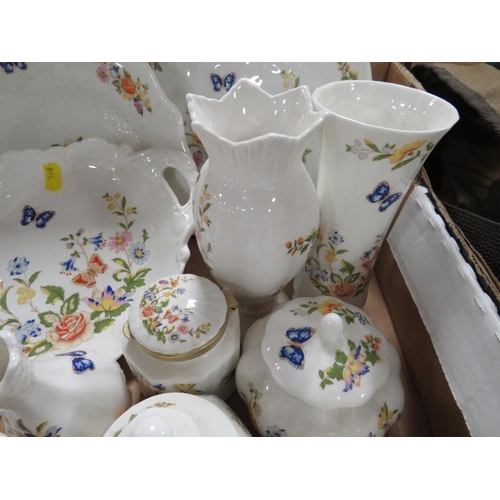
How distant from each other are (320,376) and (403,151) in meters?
0.21

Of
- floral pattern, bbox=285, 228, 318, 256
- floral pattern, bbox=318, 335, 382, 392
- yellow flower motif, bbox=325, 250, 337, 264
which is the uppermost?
floral pattern, bbox=285, 228, 318, 256

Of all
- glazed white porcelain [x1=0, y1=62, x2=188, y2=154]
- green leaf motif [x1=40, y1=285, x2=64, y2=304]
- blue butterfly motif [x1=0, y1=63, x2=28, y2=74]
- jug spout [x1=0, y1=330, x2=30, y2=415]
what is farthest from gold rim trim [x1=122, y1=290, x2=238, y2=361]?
blue butterfly motif [x1=0, y1=63, x2=28, y2=74]

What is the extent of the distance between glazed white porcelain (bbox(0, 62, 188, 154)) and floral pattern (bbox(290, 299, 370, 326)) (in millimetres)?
309

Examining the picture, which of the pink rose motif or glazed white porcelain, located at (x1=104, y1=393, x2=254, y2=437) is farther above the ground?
glazed white porcelain, located at (x1=104, y1=393, x2=254, y2=437)

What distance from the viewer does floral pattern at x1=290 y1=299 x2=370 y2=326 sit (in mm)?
415

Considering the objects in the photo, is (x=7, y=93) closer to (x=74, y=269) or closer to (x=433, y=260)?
(x=74, y=269)

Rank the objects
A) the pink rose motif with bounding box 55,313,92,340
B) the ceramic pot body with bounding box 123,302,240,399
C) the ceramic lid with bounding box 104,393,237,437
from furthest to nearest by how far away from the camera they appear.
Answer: the pink rose motif with bounding box 55,313,92,340, the ceramic pot body with bounding box 123,302,240,399, the ceramic lid with bounding box 104,393,237,437

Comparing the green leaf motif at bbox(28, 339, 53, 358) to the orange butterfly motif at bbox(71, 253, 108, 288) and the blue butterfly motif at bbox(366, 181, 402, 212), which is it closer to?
the orange butterfly motif at bbox(71, 253, 108, 288)

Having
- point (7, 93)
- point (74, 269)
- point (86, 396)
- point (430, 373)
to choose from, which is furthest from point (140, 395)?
point (7, 93)

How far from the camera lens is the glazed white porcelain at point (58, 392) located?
331 mm

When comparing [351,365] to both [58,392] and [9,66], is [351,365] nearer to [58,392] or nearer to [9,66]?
[58,392]

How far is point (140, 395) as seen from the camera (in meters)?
0.48

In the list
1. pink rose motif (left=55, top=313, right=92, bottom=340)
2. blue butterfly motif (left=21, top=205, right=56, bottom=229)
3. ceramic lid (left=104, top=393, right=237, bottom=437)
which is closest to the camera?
ceramic lid (left=104, top=393, right=237, bottom=437)

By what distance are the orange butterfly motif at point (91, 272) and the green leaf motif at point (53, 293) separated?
0.02 meters
